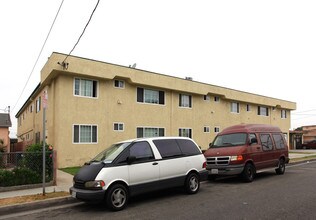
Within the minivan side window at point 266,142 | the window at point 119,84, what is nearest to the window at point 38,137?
the window at point 119,84

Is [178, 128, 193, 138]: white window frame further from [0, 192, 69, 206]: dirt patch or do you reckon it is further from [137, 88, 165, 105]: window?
[0, 192, 69, 206]: dirt patch

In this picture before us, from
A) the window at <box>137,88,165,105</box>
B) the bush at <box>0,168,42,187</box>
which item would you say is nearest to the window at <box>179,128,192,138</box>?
the window at <box>137,88,165,105</box>

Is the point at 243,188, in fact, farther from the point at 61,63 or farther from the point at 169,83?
the point at 169,83

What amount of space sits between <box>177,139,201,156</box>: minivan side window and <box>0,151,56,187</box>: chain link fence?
465cm

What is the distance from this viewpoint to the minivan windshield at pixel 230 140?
38.7ft

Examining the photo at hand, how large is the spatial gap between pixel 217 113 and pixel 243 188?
1822cm

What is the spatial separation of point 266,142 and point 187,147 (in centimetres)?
505

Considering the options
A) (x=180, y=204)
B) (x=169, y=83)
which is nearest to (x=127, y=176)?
(x=180, y=204)

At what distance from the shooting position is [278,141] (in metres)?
13.7

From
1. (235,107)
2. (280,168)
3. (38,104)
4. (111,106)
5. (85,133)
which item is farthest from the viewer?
(235,107)

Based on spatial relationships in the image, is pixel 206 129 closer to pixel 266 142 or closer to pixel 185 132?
pixel 185 132

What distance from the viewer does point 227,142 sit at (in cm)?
1221

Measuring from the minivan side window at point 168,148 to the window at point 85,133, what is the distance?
9592 mm

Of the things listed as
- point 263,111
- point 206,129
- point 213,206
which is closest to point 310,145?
point 263,111
